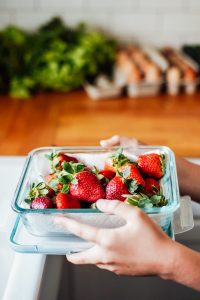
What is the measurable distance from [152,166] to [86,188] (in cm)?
14

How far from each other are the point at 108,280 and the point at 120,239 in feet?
1.08

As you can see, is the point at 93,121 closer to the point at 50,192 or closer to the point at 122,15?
the point at 122,15

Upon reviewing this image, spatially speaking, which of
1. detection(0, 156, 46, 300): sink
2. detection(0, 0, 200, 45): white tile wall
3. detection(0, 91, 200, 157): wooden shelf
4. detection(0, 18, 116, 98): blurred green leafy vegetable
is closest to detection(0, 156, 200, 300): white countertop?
detection(0, 156, 46, 300): sink

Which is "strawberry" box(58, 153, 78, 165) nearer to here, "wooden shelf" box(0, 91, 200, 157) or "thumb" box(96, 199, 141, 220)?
"thumb" box(96, 199, 141, 220)

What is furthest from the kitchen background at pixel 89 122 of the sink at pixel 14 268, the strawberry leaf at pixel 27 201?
the strawberry leaf at pixel 27 201

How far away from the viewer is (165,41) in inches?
93.7

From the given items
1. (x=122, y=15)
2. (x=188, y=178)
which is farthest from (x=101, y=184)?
(x=122, y=15)

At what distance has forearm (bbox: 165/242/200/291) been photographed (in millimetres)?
717

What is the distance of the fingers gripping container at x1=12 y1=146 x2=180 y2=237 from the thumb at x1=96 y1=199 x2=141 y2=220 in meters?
0.02

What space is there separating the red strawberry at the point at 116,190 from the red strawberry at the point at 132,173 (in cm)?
2

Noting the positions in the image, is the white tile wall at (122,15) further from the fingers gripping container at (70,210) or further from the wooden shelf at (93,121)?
the fingers gripping container at (70,210)

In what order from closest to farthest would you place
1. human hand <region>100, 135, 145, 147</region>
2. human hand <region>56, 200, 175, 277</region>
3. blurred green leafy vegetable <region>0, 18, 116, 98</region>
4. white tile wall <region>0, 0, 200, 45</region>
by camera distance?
human hand <region>56, 200, 175, 277</region> → human hand <region>100, 135, 145, 147</region> → blurred green leafy vegetable <region>0, 18, 116, 98</region> → white tile wall <region>0, 0, 200, 45</region>

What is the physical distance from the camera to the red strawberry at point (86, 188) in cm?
77

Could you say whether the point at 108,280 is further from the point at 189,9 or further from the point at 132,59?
the point at 189,9
